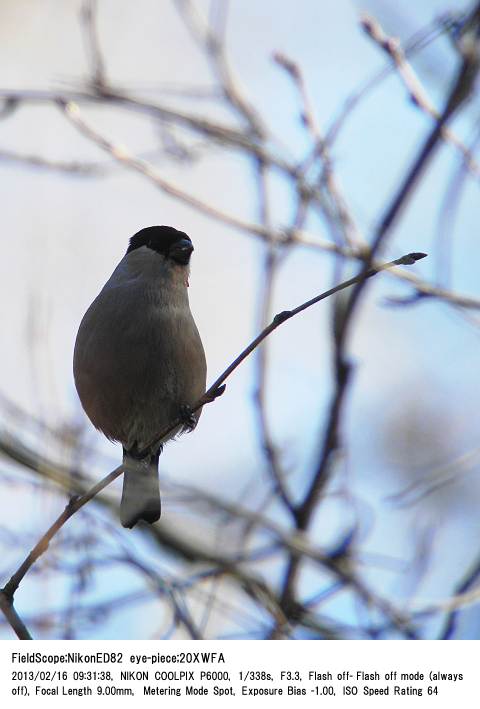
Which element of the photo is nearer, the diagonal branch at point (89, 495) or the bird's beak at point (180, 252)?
the diagonal branch at point (89, 495)

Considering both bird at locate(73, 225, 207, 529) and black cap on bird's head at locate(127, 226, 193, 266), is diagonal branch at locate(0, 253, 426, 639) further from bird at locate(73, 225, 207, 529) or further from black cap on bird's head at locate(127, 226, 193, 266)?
black cap on bird's head at locate(127, 226, 193, 266)

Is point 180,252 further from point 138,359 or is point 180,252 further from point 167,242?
point 138,359

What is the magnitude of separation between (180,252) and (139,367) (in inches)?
23.9

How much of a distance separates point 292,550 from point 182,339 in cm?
86

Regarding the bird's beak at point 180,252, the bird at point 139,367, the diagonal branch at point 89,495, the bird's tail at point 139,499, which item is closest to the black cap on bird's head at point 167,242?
the bird's beak at point 180,252

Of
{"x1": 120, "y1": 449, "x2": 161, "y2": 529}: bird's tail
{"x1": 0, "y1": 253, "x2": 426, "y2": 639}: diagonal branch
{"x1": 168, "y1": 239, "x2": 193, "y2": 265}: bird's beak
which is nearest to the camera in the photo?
{"x1": 0, "y1": 253, "x2": 426, "y2": 639}: diagonal branch

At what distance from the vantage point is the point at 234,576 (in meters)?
3.46

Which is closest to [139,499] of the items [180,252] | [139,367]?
[139,367]

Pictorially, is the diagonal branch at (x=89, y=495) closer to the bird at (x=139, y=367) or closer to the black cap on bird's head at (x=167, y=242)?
the bird at (x=139, y=367)

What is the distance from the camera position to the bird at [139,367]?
3623mm

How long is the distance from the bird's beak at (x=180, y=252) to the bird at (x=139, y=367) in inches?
4.3

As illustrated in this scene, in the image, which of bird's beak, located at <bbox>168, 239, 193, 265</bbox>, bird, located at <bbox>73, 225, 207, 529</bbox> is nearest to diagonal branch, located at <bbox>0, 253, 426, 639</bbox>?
bird, located at <bbox>73, 225, 207, 529</bbox>

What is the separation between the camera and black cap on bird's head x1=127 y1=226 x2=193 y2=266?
13.2 ft
